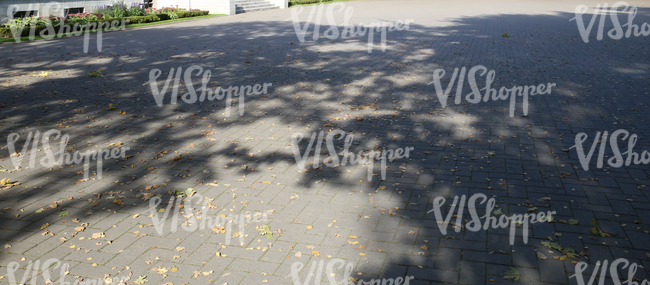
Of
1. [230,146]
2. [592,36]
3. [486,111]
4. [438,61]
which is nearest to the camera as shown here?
[230,146]

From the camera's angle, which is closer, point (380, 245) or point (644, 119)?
point (380, 245)

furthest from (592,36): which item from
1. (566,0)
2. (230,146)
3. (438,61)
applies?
(566,0)

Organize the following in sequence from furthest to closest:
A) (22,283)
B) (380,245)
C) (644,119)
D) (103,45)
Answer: (103,45)
(644,119)
(380,245)
(22,283)

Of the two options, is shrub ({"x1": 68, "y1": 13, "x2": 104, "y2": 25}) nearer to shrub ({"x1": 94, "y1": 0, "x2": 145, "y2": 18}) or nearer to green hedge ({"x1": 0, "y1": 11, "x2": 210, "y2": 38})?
green hedge ({"x1": 0, "y1": 11, "x2": 210, "y2": 38})

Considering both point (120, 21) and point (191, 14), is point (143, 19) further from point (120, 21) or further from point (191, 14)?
point (191, 14)

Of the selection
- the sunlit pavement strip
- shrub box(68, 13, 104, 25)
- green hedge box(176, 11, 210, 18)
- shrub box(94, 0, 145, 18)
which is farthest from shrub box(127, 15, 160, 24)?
the sunlit pavement strip

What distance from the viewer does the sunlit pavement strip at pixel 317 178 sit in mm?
3988

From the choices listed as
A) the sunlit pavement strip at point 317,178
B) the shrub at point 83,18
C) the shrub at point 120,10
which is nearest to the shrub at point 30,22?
the shrub at point 83,18

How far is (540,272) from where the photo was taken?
3.76m

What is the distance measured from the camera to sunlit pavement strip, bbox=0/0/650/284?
3.99m

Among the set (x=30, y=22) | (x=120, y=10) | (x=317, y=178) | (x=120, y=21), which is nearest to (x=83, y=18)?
(x=120, y=21)

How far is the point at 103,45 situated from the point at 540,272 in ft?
52.7

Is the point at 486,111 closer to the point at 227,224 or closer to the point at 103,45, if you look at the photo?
the point at 227,224

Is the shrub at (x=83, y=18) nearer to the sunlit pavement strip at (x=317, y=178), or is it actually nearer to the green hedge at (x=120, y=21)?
the green hedge at (x=120, y=21)
